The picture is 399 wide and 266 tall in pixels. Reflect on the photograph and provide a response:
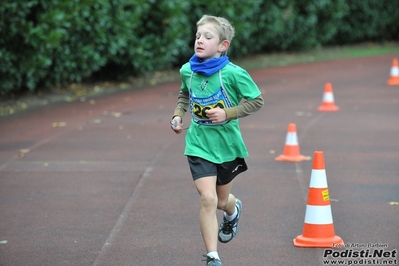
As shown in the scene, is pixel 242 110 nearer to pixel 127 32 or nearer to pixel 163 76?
pixel 127 32

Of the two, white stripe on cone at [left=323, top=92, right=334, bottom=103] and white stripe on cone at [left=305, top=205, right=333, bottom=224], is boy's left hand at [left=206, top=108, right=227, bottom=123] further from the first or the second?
white stripe on cone at [left=323, top=92, right=334, bottom=103]

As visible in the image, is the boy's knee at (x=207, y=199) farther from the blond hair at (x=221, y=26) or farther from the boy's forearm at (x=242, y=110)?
the blond hair at (x=221, y=26)

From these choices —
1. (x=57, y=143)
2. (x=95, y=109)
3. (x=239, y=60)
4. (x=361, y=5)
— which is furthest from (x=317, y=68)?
(x=57, y=143)

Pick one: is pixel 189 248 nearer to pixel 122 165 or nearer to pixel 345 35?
pixel 122 165

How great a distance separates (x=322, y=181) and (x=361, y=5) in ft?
77.2

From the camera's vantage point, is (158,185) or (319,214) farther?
(158,185)

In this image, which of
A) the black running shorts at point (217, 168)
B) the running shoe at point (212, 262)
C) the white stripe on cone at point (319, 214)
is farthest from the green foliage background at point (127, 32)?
the running shoe at point (212, 262)

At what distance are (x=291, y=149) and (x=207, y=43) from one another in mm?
4618

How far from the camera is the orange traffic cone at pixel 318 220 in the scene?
6328mm

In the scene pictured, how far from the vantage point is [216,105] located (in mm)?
5551

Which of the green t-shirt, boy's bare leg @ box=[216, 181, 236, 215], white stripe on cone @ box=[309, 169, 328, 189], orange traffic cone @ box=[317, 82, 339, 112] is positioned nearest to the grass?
orange traffic cone @ box=[317, 82, 339, 112]

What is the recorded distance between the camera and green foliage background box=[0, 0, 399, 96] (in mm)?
14430

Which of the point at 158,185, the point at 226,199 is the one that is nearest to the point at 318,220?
the point at 226,199

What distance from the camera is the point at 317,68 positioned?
22.9 metres
